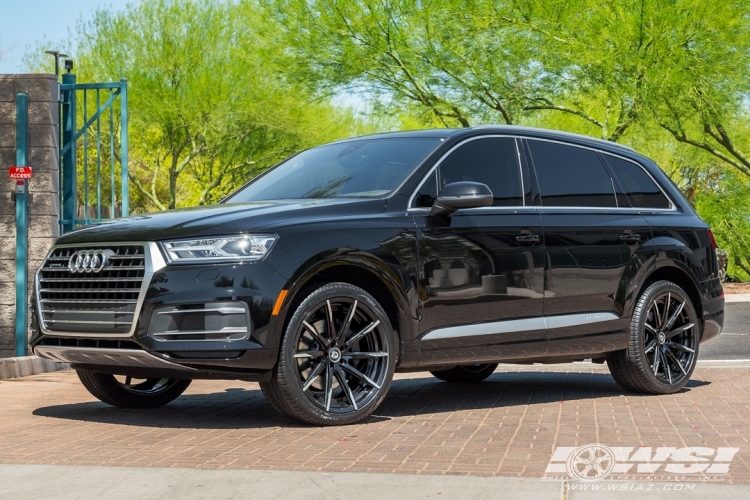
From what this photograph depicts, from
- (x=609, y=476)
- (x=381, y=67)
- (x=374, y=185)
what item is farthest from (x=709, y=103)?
(x=609, y=476)

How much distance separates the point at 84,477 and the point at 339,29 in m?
25.8

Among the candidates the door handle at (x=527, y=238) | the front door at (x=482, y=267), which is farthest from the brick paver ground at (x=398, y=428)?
the door handle at (x=527, y=238)

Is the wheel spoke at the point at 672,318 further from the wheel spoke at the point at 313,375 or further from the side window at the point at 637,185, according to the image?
the wheel spoke at the point at 313,375

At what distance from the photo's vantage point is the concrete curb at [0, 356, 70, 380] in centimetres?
1110

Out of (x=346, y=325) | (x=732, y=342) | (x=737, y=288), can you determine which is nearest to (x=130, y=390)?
(x=346, y=325)

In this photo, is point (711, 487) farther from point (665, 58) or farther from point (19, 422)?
point (665, 58)

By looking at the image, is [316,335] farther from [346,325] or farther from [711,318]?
[711,318]

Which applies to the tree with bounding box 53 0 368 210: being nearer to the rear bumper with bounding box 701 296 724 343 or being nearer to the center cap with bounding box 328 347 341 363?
the rear bumper with bounding box 701 296 724 343

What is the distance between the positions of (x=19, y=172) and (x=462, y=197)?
5.95m

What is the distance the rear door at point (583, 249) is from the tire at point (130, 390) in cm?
274

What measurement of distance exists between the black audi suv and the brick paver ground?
34 centimetres

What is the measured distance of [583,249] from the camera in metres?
8.84

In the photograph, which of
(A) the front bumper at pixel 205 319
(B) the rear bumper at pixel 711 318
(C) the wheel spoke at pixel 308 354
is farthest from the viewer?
(B) the rear bumper at pixel 711 318

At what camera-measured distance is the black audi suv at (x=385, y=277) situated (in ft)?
23.2
